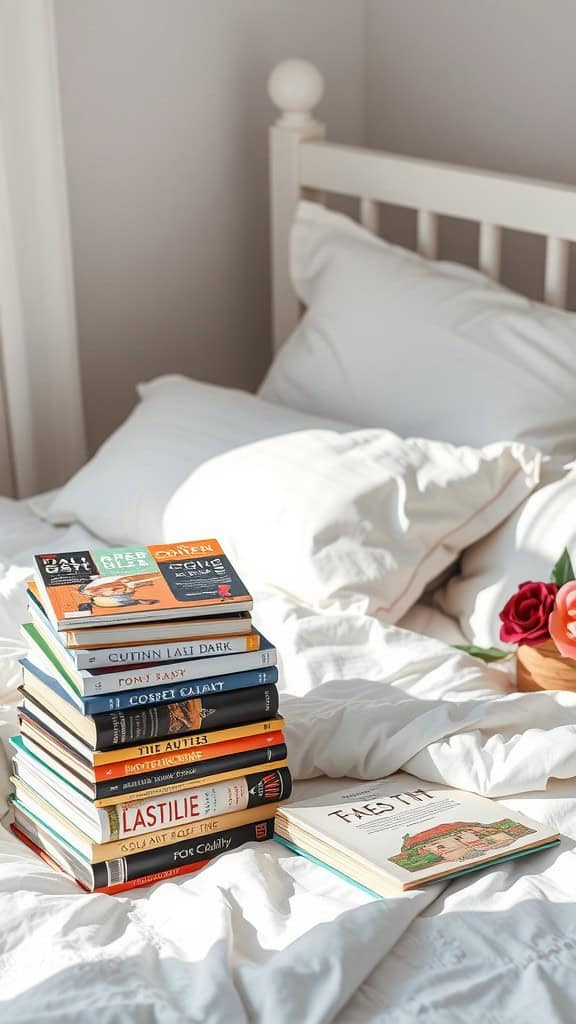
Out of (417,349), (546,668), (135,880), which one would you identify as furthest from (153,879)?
(417,349)

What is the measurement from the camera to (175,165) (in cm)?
228

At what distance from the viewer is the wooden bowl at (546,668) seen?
1372mm

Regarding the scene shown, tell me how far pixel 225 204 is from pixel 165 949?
167 centimetres

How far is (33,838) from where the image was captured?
3.90 ft

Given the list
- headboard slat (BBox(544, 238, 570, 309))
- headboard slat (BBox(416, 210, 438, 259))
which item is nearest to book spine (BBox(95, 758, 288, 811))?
headboard slat (BBox(544, 238, 570, 309))

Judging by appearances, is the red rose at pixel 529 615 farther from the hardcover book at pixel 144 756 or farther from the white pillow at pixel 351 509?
the hardcover book at pixel 144 756

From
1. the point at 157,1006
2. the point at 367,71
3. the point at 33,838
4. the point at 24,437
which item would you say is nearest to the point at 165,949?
the point at 157,1006

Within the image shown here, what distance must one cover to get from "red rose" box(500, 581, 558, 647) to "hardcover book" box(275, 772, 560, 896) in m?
0.23

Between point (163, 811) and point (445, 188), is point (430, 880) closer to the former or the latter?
point (163, 811)

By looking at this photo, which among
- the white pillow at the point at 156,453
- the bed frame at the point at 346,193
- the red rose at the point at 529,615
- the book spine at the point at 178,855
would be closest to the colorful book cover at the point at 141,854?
the book spine at the point at 178,855

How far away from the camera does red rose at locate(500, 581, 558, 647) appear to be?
136cm

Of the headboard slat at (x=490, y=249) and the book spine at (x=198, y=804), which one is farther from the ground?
the headboard slat at (x=490, y=249)

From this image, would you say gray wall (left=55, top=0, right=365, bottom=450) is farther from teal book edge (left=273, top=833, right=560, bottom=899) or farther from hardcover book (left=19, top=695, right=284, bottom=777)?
teal book edge (left=273, top=833, right=560, bottom=899)

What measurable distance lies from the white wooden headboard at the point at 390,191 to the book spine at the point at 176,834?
1.06 metres
